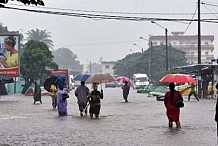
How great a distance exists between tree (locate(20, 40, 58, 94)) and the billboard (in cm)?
698

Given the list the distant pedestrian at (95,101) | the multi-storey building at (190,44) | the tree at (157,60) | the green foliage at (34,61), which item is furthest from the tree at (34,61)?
the multi-storey building at (190,44)

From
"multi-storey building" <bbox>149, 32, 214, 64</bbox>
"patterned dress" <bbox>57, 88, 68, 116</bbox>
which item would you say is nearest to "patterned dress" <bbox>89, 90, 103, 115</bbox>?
"patterned dress" <bbox>57, 88, 68, 116</bbox>

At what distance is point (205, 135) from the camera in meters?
16.1

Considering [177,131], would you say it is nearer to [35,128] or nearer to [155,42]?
[35,128]

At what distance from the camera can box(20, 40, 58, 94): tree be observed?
213ft

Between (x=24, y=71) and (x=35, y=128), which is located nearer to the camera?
(x=35, y=128)

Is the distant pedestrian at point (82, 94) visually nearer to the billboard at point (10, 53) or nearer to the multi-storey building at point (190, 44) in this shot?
the billboard at point (10, 53)

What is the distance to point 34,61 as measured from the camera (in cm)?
6512

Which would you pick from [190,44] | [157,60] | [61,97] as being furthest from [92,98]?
[190,44]

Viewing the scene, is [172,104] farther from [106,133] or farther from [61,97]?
[61,97]

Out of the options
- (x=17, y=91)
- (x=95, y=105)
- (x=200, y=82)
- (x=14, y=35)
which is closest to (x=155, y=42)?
(x=17, y=91)

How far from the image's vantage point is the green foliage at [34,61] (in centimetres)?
6506

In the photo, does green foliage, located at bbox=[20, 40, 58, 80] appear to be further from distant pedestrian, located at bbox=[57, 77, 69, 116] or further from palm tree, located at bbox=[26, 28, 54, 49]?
palm tree, located at bbox=[26, 28, 54, 49]

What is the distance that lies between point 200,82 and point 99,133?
29.9 m
